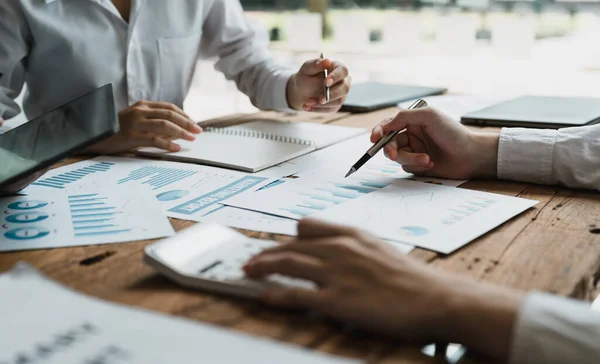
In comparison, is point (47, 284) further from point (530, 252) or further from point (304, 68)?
point (304, 68)

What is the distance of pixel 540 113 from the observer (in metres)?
1.47

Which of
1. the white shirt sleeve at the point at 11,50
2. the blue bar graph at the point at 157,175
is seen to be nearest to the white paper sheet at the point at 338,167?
the blue bar graph at the point at 157,175

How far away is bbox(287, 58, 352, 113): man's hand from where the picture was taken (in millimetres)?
1430

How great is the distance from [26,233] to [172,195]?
0.71ft

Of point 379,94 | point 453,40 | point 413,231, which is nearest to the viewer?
point 413,231

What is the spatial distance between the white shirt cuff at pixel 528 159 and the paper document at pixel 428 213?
0.12 m

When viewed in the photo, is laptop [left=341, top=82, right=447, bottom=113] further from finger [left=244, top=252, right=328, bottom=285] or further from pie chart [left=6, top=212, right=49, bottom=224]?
finger [left=244, top=252, right=328, bottom=285]

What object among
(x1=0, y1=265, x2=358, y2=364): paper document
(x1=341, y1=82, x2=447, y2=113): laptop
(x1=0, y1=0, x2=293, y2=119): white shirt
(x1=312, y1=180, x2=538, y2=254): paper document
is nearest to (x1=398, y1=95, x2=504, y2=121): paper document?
(x1=341, y1=82, x2=447, y2=113): laptop

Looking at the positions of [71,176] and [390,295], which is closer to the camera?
[390,295]

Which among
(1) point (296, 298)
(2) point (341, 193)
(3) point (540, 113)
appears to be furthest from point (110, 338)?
(3) point (540, 113)

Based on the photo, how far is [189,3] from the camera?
5.24 ft

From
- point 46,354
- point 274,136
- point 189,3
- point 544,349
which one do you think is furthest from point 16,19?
point 544,349

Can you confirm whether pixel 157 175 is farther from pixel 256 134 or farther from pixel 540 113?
pixel 540 113

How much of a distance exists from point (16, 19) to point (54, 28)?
0.24ft
